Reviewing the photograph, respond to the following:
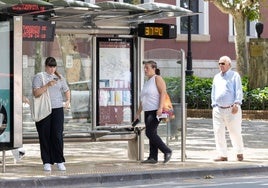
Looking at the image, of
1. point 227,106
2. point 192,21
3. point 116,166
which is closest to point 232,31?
point 192,21

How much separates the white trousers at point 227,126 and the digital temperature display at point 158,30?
1549mm

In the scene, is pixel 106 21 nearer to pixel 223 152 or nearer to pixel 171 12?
pixel 171 12

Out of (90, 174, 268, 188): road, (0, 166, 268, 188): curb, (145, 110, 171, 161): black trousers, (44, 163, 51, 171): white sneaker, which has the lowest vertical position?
(90, 174, 268, 188): road

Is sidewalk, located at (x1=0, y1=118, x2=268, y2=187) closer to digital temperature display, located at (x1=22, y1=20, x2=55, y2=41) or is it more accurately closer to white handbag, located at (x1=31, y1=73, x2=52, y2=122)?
white handbag, located at (x1=31, y1=73, x2=52, y2=122)

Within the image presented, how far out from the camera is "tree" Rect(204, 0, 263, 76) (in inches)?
1239

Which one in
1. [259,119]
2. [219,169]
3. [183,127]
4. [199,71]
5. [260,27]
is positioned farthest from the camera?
[199,71]

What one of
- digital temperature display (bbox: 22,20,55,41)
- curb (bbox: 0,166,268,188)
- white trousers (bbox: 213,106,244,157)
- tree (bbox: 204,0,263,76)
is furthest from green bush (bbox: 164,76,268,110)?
digital temperature display (bbox: 22,20,55,41)

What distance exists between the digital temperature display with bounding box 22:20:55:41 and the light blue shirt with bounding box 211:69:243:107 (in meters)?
3.40

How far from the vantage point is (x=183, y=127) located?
50.8 feet

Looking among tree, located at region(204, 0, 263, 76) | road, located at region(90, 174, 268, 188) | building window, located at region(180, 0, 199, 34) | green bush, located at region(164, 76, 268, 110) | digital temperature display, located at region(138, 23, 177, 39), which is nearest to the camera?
road, located at region(90, 174, 268, 188)

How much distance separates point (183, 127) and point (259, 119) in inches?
487

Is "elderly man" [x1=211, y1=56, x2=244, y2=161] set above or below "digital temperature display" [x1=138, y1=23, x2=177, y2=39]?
below

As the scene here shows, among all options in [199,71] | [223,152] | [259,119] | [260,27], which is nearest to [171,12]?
[223,152]

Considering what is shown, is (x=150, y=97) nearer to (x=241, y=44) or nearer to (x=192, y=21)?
(x=241, y=44)
